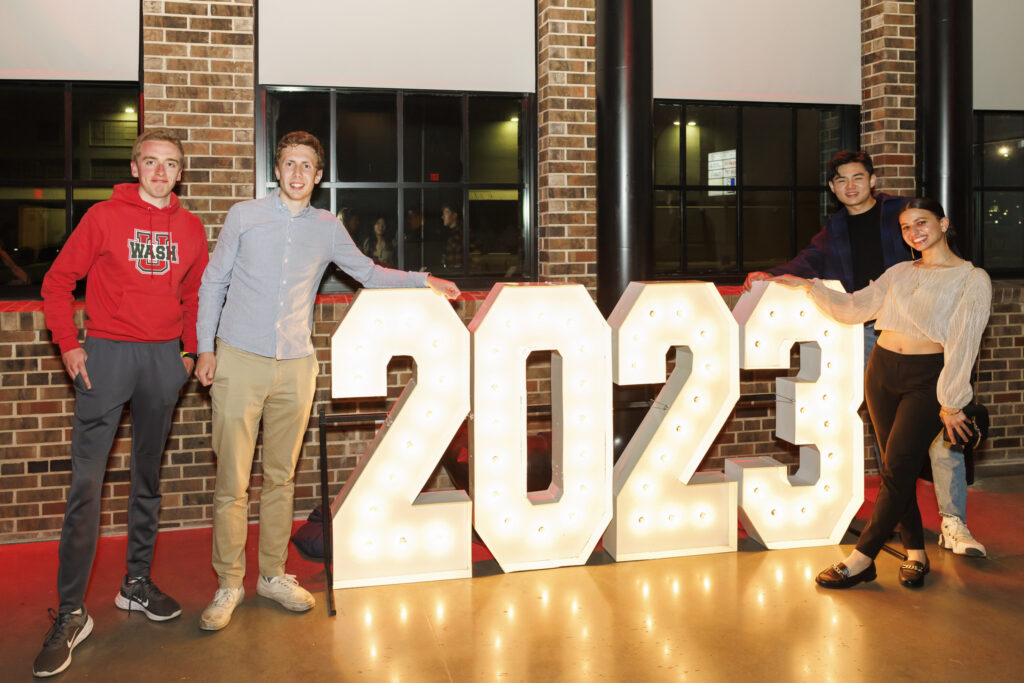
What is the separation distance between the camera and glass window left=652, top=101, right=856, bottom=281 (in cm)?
573

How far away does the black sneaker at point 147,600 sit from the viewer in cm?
358

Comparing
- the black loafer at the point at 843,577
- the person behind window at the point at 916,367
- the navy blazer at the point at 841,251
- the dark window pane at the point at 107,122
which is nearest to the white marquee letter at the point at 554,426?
the black loafer at the point at 843,577

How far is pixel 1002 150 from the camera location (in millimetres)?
Answer: 6176

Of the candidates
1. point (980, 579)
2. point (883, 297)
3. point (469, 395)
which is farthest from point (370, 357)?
point (980, 579)

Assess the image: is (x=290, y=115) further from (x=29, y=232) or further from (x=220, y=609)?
(x=220, y=609)

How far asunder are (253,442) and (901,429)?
277 centimetres

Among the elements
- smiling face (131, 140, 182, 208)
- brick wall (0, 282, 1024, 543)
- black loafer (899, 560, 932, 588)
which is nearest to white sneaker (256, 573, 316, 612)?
brick wall (0, 282, 1024, 543)

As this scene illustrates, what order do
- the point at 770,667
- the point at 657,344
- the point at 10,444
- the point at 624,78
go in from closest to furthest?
the point at 770,667 < the point at 657,344 < the point at 10,444 < the point at 624,78

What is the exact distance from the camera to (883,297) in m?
4.05

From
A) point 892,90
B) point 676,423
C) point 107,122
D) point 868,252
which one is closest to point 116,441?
point 107,122

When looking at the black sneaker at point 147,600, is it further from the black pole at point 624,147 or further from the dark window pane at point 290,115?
the black pole at point 624,147

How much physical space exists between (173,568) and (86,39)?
2.81 meters

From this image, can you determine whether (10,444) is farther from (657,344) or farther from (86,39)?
(657,344)

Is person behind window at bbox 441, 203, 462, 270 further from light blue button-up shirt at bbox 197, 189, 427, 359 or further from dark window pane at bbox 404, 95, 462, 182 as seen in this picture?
light blue button-up shirt at bbox 197, 189, 427, 359
